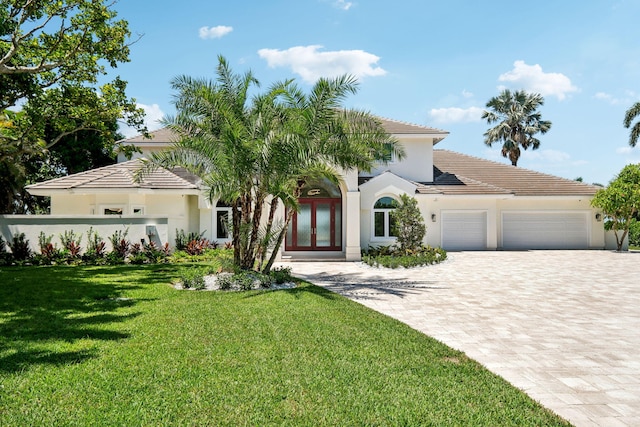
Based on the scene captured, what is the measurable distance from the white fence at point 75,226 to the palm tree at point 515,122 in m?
33.4

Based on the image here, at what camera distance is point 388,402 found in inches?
190

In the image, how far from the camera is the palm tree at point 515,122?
40.9 meters

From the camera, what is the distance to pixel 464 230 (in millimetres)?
26484

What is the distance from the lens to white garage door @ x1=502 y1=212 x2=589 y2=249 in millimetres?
27641

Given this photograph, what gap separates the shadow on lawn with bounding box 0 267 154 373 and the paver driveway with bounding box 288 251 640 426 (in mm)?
5953

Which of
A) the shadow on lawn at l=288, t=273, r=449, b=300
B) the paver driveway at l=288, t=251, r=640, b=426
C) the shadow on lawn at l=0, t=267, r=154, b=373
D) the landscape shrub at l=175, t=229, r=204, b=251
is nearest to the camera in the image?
the paver driveway at l=288, t=251, r=640, b=426

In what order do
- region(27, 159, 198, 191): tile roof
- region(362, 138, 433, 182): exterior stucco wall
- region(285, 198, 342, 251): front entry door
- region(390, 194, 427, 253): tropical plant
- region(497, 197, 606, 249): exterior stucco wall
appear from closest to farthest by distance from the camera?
region(390, 194, 427, 253): tropical plant
region(27, 159, 198, 191): tile roof
region(285, 198, 342, 251): front entry door
region(362, 138, 433, 182): exterior stucco wall
region(497, 197, 606, 249): exterior stucco wall

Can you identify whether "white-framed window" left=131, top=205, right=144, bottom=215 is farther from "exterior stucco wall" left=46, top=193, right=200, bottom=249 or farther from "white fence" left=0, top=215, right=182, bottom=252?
"white fence" left=0, top=215, right=182, bottom=252

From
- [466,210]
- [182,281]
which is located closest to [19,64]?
[182,281]

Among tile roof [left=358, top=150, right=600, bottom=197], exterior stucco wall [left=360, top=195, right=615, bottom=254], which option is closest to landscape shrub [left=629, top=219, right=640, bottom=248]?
exterior stucco wall [left=360, top=195, right=615, bottom=254]

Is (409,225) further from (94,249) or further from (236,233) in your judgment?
(94,249)

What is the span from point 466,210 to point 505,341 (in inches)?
780

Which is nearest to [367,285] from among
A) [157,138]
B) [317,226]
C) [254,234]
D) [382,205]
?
[254,234]

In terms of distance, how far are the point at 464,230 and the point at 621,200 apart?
8.97 m
